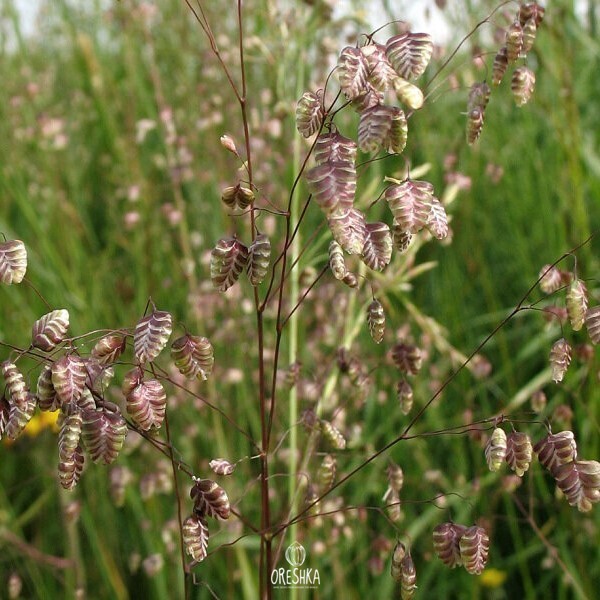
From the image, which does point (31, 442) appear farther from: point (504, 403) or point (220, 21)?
point (220, 21)

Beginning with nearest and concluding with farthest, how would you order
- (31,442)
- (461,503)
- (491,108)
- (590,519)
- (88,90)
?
(590,519)
(461,503)
(31,442)
(491,108)
(88,90)

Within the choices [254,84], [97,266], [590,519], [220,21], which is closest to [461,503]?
[590,519]

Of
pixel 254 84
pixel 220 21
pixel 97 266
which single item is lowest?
pixel 97 266

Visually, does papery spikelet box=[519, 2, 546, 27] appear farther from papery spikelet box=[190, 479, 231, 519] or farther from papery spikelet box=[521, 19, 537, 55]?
papery spikelet box=[190, 479, 231, 519]

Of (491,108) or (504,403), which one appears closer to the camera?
(504,403)

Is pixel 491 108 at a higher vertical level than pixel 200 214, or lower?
higher

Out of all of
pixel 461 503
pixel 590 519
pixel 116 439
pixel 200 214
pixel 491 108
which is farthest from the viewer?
pixel 491 108

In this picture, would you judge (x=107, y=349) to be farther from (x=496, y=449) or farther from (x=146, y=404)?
(x=496, y=449)

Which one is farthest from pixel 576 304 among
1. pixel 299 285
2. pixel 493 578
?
pixel 493 578
